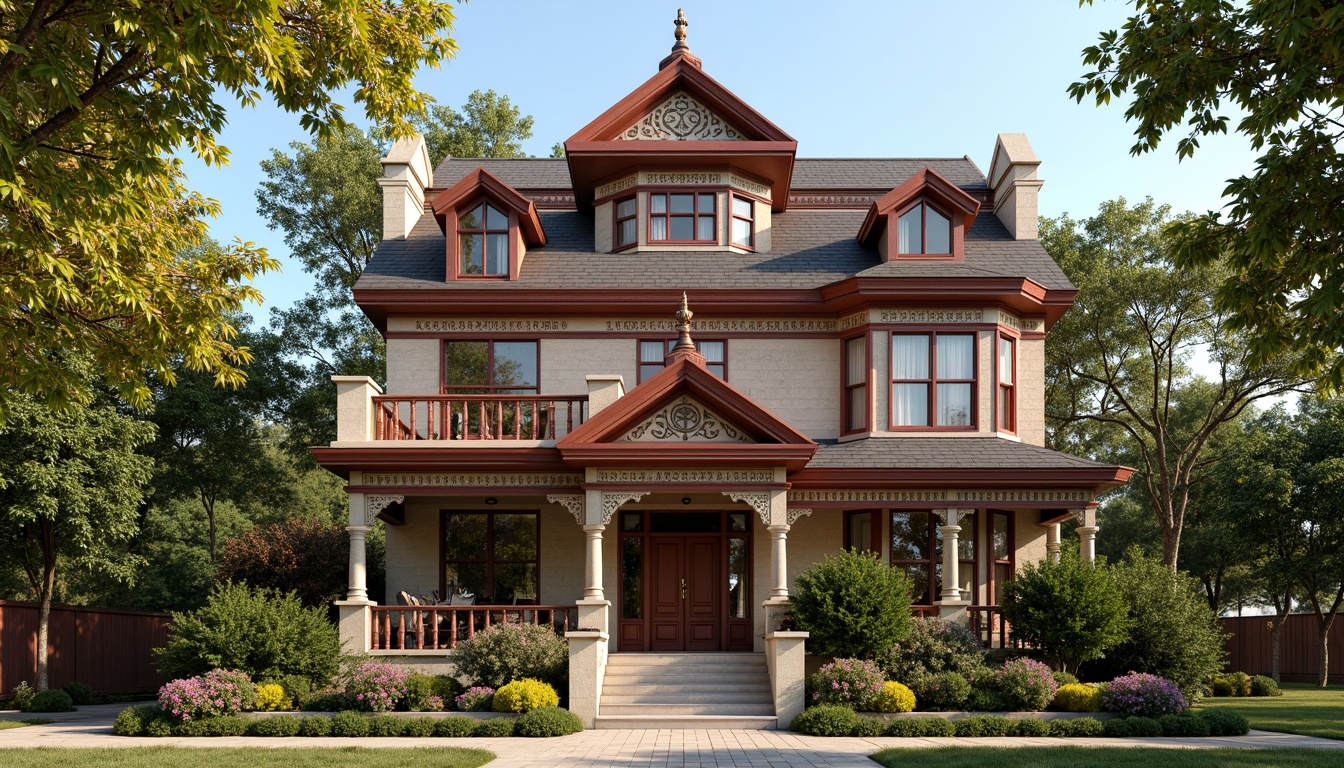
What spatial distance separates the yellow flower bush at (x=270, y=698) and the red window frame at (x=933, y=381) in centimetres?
1254

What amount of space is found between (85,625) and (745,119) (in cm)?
1994

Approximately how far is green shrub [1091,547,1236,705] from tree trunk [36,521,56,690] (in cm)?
2215

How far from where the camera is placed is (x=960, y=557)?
23.3 m

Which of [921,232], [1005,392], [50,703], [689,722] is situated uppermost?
[921,232]

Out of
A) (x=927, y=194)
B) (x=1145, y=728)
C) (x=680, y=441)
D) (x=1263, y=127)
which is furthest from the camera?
(x=927, y=194)

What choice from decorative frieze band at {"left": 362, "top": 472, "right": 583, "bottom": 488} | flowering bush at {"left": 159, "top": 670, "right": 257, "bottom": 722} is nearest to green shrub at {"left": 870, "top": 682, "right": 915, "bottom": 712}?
decorative frieze band at {"left": 362, "top": 472, "right": 583, "bottom": 488}

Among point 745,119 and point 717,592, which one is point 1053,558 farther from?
point 745,119

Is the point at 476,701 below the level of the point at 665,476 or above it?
below

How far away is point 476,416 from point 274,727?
8.31 metres

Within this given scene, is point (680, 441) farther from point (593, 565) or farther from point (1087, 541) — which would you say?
point (1087, 541)

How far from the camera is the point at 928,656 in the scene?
1881 centimetres

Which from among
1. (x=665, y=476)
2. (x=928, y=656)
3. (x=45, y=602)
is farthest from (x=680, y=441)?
(x=45, y=602)

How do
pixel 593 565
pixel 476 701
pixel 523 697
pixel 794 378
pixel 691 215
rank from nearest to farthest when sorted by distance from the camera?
1. pixel 523 697
2. pixel 476 701
3. pixel 593 565
4. pixel 794 378
5. pixel 691 215

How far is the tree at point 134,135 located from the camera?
33.9 feet
